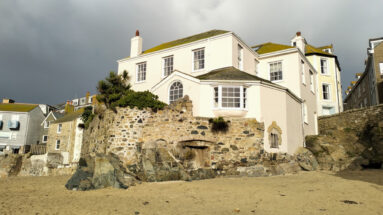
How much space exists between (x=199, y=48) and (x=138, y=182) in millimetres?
13907

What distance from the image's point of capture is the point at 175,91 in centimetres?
1923

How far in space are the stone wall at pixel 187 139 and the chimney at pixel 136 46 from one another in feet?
41.4

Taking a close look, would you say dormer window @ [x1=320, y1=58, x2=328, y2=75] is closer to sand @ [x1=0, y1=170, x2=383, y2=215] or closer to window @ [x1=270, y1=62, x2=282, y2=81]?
window @ [x1=270, y1=62, x2=282, y2=81]

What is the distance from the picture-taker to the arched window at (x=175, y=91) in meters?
19.0

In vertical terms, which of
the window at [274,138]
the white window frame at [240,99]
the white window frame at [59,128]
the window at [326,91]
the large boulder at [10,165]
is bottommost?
the large boulder at [10,165]

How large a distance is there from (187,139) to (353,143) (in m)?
13.2

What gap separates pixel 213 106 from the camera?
17.6m

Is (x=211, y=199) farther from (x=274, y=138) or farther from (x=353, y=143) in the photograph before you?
(x=353, y=143)

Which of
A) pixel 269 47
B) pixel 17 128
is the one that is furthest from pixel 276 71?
pixel 17 128

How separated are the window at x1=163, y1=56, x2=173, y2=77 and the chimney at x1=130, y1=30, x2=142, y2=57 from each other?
161 inches

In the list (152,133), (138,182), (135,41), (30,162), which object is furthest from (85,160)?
(30,162)

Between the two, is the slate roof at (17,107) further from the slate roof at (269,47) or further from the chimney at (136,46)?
the slate roof at (269,47)

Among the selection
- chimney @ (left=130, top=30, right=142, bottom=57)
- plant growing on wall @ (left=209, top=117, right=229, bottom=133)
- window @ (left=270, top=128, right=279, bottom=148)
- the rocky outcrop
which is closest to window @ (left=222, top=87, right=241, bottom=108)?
plant growing on wall @ (left=209, top=117, right=229, bottom=133)

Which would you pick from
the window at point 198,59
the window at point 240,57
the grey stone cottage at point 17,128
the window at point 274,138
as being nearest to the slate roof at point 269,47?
the window at point 240,57
